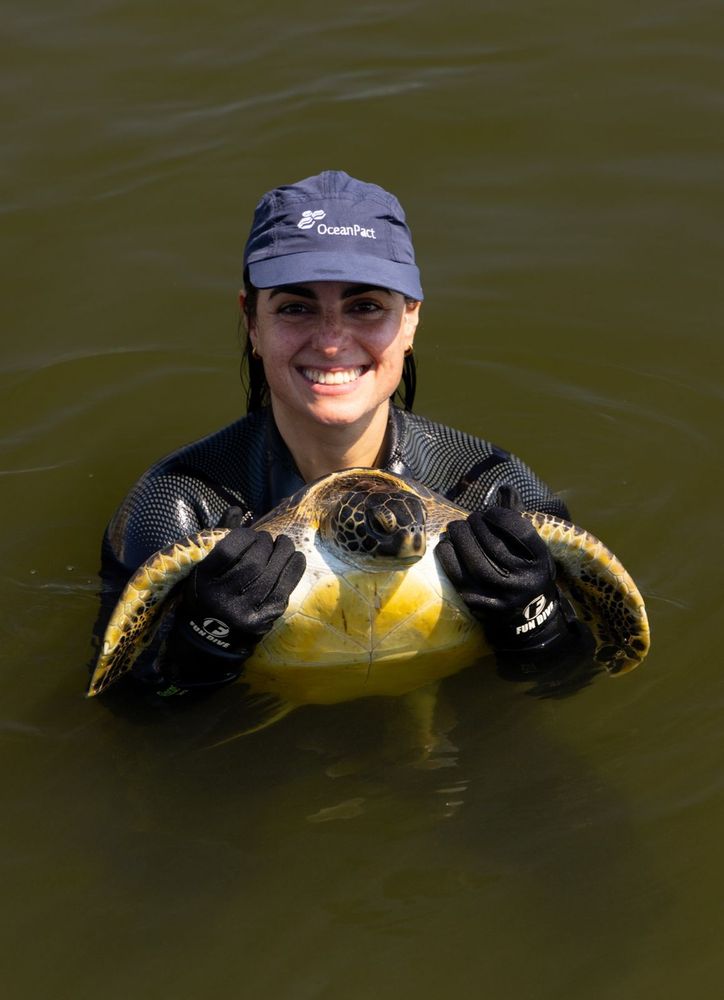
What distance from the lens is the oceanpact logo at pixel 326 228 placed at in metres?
3.93

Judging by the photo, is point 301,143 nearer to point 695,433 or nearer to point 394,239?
point 695,433

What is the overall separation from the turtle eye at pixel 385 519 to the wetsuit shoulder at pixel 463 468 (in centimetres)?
84

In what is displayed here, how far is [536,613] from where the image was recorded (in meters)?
4.00

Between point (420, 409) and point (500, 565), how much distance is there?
262cm

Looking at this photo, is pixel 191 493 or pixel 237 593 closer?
pixel 237 593

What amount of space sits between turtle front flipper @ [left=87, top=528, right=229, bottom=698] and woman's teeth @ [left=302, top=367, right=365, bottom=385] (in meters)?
0.55

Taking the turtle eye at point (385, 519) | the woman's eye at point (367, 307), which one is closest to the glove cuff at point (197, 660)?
the turtle eye at point (385, 519)

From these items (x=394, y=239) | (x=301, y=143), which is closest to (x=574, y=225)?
(x=301, y=143)

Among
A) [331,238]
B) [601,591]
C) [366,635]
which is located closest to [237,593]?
[366,635]

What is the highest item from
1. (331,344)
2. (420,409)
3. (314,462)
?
(331,344)

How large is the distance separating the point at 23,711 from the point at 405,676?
137 cm

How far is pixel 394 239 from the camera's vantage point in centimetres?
405

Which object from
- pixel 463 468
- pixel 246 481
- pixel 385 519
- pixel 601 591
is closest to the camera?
pixel 385 519

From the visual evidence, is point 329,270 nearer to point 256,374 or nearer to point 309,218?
point 309,218
